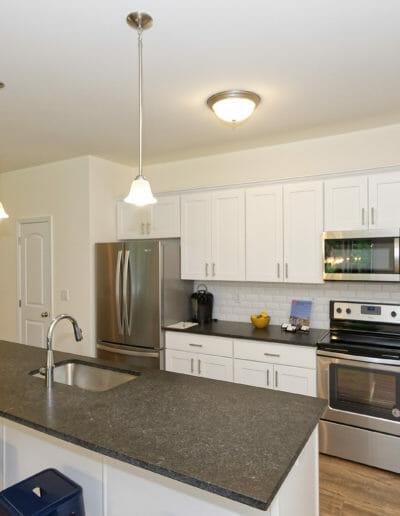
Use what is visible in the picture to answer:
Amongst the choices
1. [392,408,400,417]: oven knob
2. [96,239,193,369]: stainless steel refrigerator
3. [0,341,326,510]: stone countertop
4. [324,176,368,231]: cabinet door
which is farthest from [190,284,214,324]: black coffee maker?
[392,408,400,417]: oven knob

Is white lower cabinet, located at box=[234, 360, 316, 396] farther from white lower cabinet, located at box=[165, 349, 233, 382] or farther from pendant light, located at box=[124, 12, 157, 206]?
pendant light, located at box=[124, 12, 157, 206]

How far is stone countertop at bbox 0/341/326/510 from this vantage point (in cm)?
112

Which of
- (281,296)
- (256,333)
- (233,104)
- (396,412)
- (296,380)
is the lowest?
(396,412)

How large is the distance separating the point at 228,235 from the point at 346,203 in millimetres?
1070

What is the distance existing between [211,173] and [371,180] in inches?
66.0

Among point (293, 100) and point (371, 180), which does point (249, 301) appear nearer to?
point (371, 180)

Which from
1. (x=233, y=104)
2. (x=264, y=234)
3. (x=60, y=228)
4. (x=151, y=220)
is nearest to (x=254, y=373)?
(x=264, y=234)

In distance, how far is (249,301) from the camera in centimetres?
377

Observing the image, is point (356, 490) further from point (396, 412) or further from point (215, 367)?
point (215, 367)

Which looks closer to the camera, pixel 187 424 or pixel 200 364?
pixel 187 424

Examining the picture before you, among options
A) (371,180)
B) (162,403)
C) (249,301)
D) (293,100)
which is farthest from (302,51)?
(249,301)

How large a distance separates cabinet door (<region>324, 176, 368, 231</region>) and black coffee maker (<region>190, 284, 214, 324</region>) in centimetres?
140

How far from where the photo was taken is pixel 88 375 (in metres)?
2.29

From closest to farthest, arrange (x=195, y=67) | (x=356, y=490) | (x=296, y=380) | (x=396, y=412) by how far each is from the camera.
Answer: (x=195, y=67)
(x=356, y=490)
(x=396, y=412)
(x=296, y=380)
